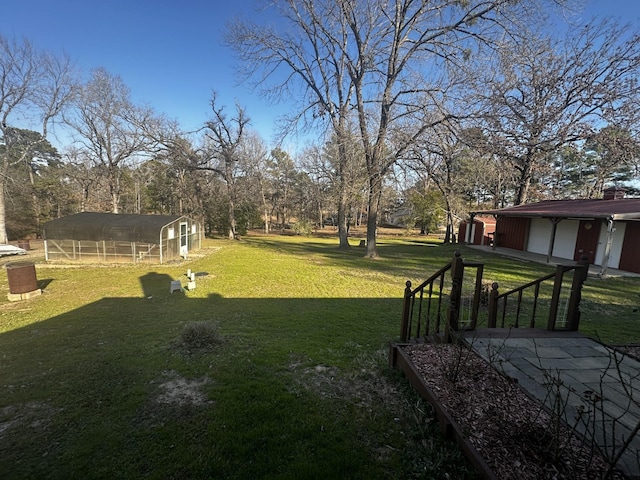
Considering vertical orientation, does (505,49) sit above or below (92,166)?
above

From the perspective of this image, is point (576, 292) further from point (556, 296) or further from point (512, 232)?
point (512, 232)

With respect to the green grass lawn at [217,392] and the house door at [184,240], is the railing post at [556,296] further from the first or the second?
the house door at [184,240]

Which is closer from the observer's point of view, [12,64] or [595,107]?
[595,107]

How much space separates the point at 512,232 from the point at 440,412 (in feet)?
64.3

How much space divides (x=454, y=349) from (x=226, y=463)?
2.71m

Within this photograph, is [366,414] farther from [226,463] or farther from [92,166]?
[92,166]

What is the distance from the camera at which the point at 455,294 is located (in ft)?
11.6

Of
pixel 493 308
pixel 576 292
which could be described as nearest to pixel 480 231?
pixel 493 308

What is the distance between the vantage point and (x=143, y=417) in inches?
119

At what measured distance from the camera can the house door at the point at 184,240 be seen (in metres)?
16.2

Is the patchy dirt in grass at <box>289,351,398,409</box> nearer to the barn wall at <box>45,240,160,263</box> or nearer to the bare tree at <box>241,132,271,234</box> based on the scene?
the barn wall at <box>45,240,160,263</box>

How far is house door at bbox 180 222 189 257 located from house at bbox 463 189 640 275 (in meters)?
18.3

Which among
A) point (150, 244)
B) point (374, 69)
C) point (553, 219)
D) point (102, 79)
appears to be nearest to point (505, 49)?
point (374, 69)

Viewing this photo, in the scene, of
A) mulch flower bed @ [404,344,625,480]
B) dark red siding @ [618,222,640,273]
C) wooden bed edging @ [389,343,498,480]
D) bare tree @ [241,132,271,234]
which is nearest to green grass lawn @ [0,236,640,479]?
wooden bed edging @ [389,343,498,480]
